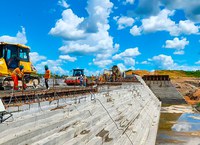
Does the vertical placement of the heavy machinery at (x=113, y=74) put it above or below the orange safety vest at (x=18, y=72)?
above

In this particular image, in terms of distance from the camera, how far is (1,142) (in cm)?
568

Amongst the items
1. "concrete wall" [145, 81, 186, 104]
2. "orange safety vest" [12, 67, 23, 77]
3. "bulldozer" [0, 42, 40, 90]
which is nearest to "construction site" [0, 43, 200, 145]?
"bulldozer" [0, 42, 40, 90]

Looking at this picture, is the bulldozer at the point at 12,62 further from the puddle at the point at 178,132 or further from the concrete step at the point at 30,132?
the puddle at the point at 178,132

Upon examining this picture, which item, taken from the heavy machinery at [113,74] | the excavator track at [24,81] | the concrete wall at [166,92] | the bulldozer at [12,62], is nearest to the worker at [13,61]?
the bulldozer at [12,62]

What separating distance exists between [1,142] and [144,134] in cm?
1328

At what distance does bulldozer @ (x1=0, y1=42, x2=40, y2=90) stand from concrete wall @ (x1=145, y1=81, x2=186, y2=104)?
112ft

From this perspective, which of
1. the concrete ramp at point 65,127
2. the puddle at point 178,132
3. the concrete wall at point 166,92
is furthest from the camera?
the concrete wall at point 166,92

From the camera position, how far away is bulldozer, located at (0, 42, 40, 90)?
1744 centimetres

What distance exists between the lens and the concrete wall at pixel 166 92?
49441mm

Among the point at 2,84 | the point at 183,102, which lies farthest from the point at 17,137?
the point at 183,102

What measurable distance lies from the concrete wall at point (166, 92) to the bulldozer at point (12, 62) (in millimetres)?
34015

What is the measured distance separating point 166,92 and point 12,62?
125 ft

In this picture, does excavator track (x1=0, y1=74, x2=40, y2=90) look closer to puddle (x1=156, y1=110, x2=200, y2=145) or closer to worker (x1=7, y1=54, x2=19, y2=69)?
worker (x1=7, y1=54, x2=19, y2=69)

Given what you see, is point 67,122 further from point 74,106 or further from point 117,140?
point 117,140
